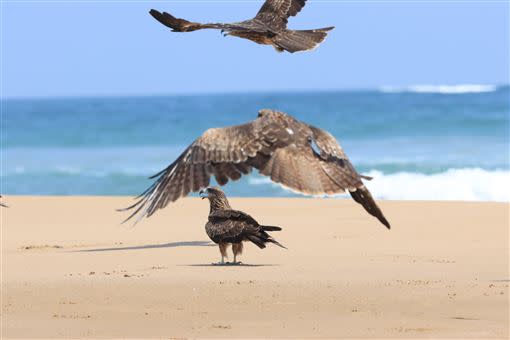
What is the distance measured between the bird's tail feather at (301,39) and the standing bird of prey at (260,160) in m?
0.87

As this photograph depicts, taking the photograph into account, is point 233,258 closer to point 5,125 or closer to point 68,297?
point 68,297

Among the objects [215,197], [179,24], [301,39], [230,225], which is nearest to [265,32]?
[301,39]

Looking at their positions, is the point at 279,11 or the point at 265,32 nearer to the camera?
the point at 265,32

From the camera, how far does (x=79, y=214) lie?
17.2m

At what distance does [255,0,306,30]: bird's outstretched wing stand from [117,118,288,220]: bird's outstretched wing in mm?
2443

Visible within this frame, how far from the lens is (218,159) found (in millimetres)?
11328

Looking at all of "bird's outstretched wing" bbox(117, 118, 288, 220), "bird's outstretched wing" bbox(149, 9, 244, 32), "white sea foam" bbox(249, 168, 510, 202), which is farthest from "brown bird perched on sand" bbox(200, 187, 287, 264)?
"white sea foam" bbox(249, 168, 510, 202)

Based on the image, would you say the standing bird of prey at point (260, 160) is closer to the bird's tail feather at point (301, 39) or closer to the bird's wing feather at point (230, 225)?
the bird's wing feather at point (230, 225)

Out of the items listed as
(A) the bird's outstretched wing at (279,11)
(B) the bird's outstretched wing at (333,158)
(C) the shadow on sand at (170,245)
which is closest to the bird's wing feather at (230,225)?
(B) the bird's outstretched wing at (333,158)

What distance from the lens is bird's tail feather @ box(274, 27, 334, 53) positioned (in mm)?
12133

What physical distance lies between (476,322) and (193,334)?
6.81ft

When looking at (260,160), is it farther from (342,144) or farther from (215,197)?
(342,144)

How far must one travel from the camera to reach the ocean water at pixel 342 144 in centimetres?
2722

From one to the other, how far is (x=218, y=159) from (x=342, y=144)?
30.1 metres
